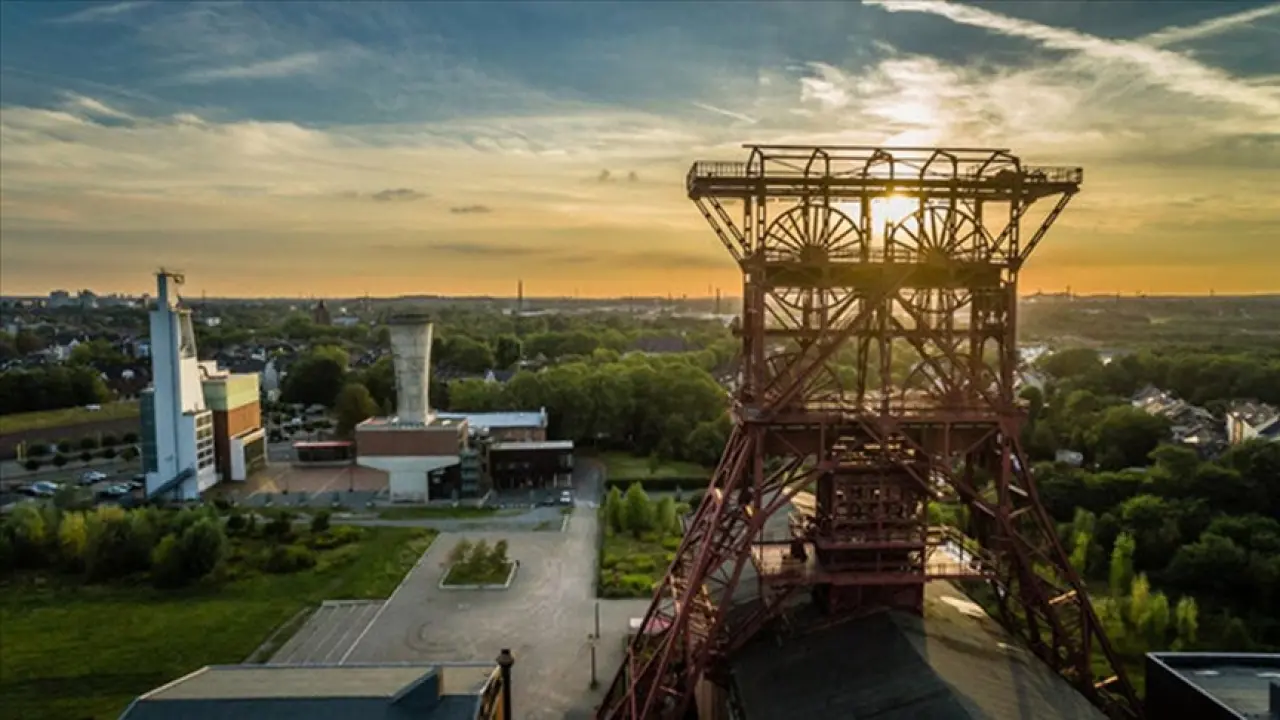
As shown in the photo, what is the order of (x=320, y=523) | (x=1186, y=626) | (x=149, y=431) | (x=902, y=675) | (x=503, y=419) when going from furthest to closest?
1. (x=503, y=419)
2. (x=149, y=431)
3. (x=320, y=523)
4. (x=1186, y=626)
5. (x=902, y=675)

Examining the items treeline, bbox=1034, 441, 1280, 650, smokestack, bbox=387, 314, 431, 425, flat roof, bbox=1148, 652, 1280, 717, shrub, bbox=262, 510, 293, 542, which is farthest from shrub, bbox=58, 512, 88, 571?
treeline, bbox=1034, 441, 1280, 650

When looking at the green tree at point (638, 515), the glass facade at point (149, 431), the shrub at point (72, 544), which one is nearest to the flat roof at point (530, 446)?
the green tree at point (638, 515)

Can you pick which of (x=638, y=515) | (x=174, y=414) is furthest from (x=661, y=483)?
(x=174, y=414)

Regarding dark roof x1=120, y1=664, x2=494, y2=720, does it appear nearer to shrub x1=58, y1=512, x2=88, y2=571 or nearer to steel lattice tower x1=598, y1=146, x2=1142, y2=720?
steel lattice tower x1=598, y1=146, x2=1142, y2=720

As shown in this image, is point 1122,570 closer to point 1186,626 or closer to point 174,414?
point 1186,626

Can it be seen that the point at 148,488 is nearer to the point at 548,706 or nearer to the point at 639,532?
the point at 639,532

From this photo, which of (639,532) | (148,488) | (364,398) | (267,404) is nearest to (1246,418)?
(639,532)

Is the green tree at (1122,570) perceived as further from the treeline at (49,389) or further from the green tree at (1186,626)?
the treeline at (49,389)

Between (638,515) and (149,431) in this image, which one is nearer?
(638,515)
